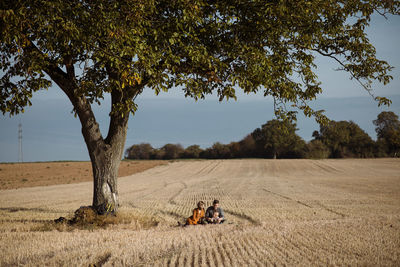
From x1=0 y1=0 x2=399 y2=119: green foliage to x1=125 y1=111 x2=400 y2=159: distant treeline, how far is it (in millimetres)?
35907

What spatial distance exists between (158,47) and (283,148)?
74480 millimetres

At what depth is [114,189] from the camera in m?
11.7

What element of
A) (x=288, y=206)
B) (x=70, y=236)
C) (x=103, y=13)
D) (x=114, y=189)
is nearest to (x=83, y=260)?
(x=70, y=236)

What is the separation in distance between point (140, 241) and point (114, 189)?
4247 mm

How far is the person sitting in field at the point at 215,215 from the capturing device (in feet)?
35.3

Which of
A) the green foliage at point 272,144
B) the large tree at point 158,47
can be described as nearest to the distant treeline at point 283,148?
the green foliage at point 272,144

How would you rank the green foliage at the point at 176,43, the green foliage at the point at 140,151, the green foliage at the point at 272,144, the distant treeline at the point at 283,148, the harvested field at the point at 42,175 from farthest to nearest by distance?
→ the green foliage at the point at 140,151 → the green foliage at the point at 272,144 → the distant treeline at the point at 283,148 → the harvested field at the point at 42,175 → the green foliage at the point at 176,43

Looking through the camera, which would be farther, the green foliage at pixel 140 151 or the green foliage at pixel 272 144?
the green foliage at pixel 140 151

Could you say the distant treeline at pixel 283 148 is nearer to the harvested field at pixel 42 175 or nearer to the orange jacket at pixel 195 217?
the harvested field at pixel 42 175

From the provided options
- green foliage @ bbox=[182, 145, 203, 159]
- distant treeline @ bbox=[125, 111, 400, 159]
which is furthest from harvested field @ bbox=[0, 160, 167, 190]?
green foliage @ bbox=[182, 145, 203, 159]

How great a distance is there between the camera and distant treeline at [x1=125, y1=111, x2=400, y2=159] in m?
66.2

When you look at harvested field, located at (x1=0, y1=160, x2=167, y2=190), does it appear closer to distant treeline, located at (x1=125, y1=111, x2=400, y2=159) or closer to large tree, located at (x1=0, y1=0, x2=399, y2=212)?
large tree, located at (x1=0, y1=0, x2=399, y2=212)

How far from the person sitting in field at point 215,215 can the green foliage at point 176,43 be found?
12.6 feet

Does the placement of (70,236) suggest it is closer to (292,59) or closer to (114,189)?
(114,189)
